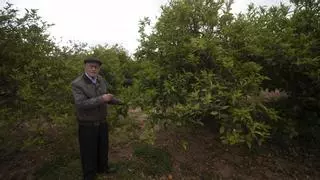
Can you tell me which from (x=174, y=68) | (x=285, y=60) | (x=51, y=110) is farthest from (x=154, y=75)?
(x=285, y=60)

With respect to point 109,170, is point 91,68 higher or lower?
higher

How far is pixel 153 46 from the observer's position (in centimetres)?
538

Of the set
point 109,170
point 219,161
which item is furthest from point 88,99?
point 219,161

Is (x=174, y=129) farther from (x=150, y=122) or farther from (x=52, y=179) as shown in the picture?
(x=52, y=179)

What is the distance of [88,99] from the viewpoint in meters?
4.50


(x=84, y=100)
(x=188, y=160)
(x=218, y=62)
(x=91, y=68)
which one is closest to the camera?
(x=84, y=100)

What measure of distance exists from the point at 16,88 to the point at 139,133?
2.62 meters

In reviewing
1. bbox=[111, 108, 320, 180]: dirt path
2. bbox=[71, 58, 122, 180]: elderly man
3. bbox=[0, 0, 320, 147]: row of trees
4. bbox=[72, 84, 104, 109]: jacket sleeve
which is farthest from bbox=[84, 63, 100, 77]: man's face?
bbox=[111, 108, 320, 180]: dirt path

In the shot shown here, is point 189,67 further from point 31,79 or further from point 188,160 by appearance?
point 31,79

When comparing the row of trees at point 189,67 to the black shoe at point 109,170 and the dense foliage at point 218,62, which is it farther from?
the black shoe at point 109,170

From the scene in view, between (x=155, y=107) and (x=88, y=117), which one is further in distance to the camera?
(x=155, y=107)

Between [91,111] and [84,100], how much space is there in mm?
255

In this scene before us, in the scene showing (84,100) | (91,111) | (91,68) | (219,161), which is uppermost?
(91,68)

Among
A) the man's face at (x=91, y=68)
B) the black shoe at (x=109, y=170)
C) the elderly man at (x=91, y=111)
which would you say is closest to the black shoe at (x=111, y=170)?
the black shoe at (x=109, y=170)
